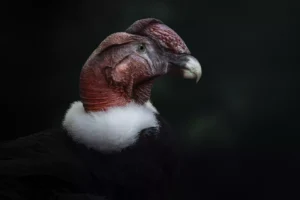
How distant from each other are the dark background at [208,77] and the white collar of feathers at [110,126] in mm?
473

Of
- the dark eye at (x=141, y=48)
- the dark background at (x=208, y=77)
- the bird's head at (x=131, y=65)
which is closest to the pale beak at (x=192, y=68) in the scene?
the bird's head at (x=131, y=65)

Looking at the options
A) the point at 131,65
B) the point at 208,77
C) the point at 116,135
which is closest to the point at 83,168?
the point at 116,135

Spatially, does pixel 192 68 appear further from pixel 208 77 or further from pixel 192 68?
pixel 208 77

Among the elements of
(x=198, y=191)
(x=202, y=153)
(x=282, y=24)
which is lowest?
(x=198, y=191)

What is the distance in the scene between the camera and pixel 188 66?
1.37m

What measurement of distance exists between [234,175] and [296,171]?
0.73 ft

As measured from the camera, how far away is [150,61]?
1.37m

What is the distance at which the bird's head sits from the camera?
4.39 ft

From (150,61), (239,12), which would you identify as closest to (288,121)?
(239,12)

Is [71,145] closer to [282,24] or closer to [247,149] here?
[247,149]

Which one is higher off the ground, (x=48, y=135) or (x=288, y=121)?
(x=48, y=135)

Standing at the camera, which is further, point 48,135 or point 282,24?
point 282,24

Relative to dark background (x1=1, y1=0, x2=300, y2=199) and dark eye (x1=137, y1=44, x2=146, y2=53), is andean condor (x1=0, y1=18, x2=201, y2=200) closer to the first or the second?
dark eye (x1=137, y1=44, x2=146, y2=53)

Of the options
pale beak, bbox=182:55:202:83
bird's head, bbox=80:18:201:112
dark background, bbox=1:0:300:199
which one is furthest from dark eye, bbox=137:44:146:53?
dark background, bbox=1:0:300:199
